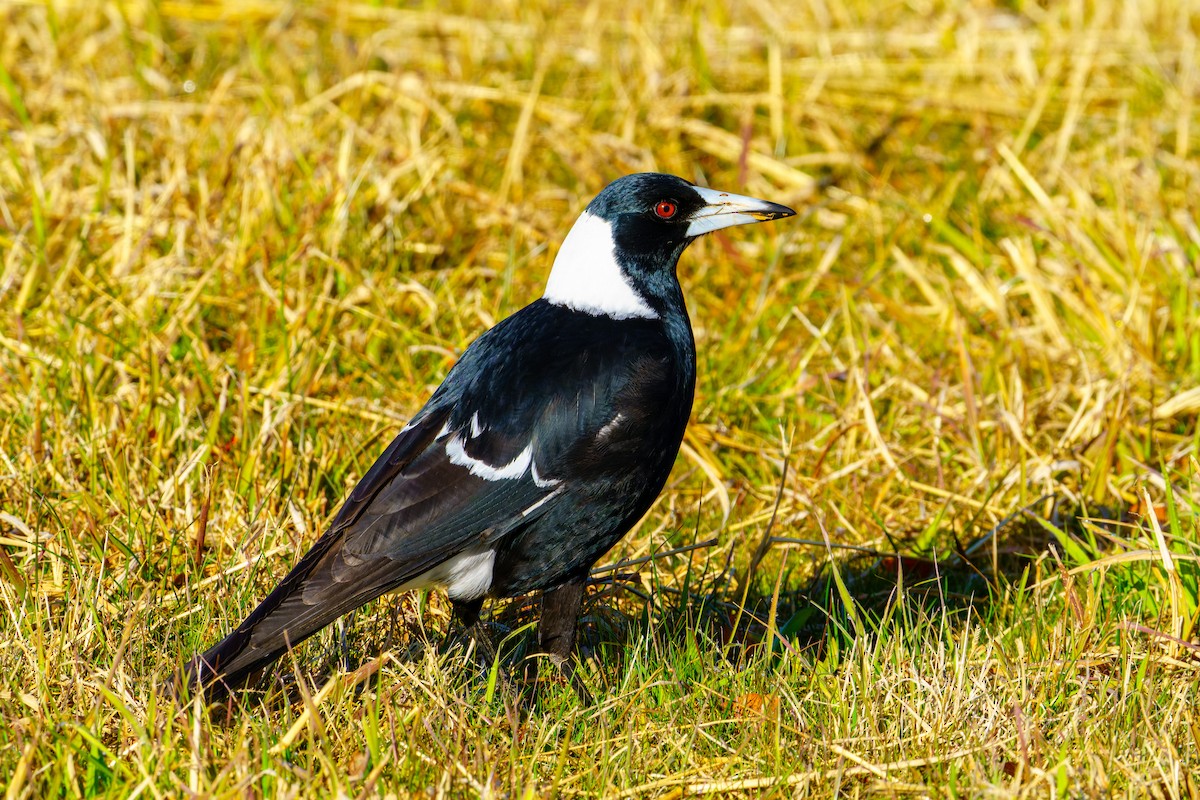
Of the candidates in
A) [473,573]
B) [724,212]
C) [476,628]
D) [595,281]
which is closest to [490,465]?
[473,573]

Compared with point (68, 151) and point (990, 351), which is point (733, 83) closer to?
point (990, 351)

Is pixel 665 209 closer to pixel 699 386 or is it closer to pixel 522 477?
pixel 522 477

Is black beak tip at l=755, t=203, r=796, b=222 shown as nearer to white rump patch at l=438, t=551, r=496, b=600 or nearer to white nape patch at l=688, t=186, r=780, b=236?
white nape patch at l=688, t=186, r=780, b=236

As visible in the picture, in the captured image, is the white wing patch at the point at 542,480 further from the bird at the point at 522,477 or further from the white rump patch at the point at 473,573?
the white rump patch at the point at 473,573

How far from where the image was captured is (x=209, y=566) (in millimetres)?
3125

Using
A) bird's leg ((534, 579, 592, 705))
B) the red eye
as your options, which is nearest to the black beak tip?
the red eye

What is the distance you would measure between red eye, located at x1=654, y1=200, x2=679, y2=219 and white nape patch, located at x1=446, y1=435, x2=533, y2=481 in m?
0.70

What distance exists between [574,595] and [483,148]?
8.30 ft

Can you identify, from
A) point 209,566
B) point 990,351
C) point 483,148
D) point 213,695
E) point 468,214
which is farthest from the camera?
point 483,148

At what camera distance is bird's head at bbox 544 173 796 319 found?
10.1 ft

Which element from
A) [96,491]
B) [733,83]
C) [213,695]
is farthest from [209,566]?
[733,83]

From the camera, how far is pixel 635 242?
3117 mm

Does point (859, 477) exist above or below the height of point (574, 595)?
below

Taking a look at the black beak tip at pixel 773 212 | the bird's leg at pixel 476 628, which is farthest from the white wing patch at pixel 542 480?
the black beak tip at pixel 773 212
